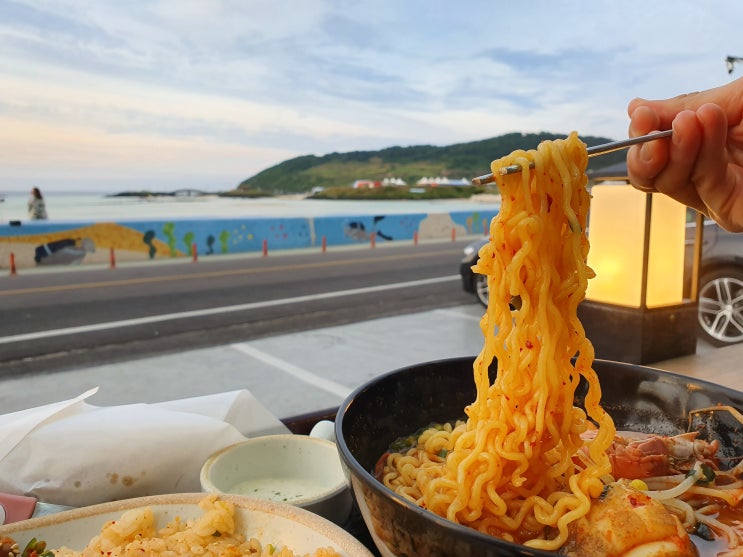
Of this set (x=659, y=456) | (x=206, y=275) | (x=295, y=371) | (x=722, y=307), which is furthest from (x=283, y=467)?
(x=206, y=275)

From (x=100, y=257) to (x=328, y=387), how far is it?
10.7 metres

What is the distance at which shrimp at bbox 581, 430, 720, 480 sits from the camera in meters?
1.02

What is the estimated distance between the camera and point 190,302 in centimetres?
941

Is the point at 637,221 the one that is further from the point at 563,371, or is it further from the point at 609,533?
the point at 609,533

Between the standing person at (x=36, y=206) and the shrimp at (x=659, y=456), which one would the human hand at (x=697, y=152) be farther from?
the standing person at (x=36, y=206)

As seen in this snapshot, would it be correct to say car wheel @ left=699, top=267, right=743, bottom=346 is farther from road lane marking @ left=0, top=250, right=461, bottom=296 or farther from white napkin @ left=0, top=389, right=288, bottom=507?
road lane marking @ left=0, top=250, right=461, bottom=296

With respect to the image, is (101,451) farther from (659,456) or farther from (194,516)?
(659,456)

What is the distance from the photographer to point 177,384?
5.48m

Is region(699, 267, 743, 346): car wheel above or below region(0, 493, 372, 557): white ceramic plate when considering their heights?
below

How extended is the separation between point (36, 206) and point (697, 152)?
57.8ft

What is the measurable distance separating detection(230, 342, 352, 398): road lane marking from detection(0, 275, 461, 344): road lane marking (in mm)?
1927

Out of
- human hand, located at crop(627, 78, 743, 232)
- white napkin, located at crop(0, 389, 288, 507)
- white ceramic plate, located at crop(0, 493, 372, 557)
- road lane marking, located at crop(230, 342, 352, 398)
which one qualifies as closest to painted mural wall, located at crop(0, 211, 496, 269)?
road lane marking, located at crop(230, 342, 352, 398)

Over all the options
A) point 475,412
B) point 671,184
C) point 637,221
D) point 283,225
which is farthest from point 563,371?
point 283,225

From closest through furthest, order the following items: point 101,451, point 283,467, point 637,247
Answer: point 101,451 → point 283,467 → point 637,247
